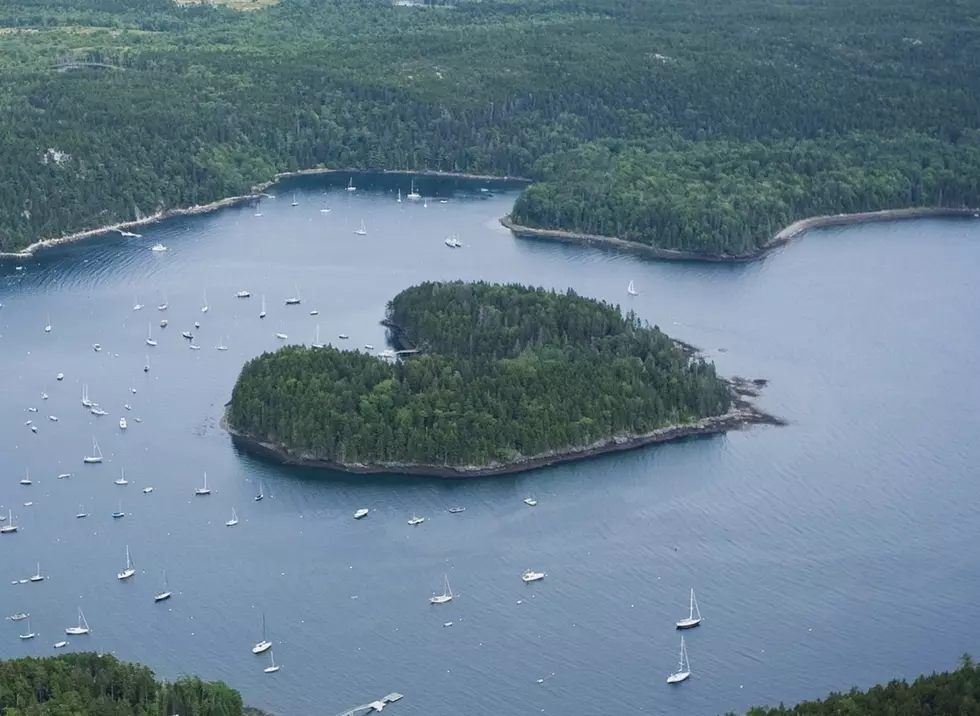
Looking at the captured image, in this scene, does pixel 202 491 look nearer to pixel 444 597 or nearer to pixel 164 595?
pixel 164 595

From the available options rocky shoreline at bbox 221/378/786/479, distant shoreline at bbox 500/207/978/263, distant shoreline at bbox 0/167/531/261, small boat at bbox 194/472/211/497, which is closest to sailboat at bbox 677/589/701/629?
rocky shoreline at bbox 221/378/786/479

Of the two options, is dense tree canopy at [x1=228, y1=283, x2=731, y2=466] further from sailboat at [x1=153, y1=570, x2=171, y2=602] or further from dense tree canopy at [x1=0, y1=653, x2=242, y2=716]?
dense tree canopy at [x1=0, y1=653, x2=242, y2=716]

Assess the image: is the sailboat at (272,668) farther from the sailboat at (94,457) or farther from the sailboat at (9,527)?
the sailboat at (94,457)

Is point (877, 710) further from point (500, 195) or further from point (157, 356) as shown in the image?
point (500, 195)

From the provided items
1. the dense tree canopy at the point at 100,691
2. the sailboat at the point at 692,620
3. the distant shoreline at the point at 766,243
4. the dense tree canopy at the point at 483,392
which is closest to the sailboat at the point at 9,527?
the dense tree canopy at the point at 483,392

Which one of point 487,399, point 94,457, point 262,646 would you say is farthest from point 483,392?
point 262,646

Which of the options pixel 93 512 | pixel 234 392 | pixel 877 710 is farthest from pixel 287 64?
pixel 877 710
